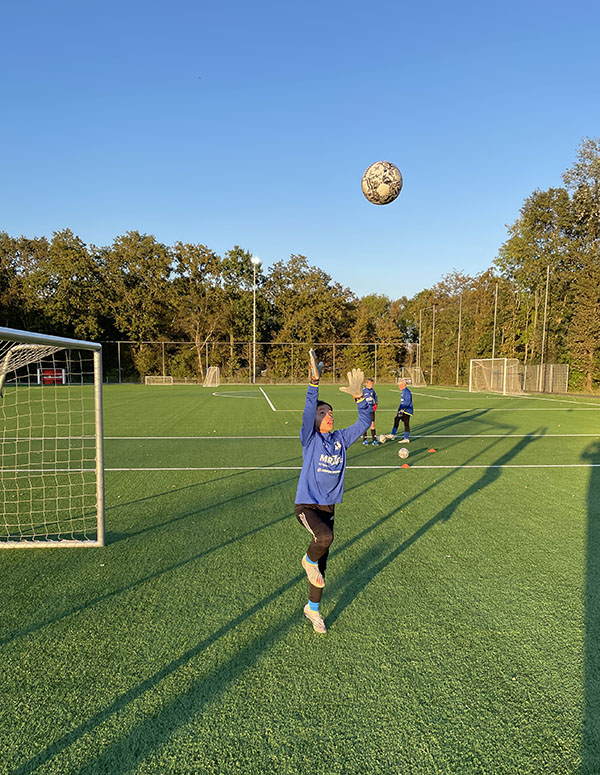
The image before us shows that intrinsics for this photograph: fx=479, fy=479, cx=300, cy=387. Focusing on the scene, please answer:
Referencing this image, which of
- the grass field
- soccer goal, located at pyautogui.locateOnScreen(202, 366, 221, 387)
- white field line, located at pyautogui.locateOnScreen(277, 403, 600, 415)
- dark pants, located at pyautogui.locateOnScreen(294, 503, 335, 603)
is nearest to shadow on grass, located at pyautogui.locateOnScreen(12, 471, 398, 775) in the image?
the grass field

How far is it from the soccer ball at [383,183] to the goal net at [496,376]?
2126cm

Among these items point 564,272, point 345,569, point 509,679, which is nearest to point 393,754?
point 509,679

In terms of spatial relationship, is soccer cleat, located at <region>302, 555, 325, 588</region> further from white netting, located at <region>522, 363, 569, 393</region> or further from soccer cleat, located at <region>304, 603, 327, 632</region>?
white netting, located at <region>522, 363, 569, 393</region>

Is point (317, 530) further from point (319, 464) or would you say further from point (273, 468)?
point (273, 468)

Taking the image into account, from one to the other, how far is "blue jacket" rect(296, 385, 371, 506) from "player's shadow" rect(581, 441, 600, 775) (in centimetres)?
201

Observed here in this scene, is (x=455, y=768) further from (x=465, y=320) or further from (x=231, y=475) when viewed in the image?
(x=465, y=320)

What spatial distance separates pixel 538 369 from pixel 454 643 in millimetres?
34670

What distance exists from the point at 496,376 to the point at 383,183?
82.9 feet

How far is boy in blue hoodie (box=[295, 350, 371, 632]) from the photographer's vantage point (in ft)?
12.4

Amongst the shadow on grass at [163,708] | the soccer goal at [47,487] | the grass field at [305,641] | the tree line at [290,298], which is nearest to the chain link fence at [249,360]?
the tree line at [290,298]

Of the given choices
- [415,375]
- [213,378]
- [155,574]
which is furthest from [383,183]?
[415,375]

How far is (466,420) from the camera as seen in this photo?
17.6 metres

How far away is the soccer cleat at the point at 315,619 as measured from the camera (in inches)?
144

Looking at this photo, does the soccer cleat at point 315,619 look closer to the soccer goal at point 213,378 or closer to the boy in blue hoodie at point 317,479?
the boy in blue hoodie at point 317,479
